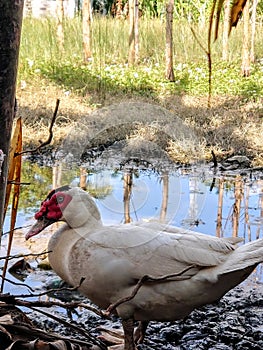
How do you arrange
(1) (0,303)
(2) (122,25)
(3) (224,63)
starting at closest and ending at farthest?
(1) (0,303), (3) (224,63), (2) (122,25)

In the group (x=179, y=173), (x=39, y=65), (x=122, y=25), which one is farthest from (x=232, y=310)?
(x=122, y=25)

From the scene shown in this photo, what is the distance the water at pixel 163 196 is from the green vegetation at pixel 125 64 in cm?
338

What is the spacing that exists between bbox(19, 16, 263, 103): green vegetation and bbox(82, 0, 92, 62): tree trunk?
18cm

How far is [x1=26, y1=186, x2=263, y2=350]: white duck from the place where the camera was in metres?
2.24

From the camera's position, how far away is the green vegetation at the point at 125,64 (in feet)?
32.8

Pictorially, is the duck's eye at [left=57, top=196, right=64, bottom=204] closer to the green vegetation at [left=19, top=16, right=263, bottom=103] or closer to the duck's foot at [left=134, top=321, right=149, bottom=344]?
the duck's foot at [left=134, top=321, right=149, bottom=344]

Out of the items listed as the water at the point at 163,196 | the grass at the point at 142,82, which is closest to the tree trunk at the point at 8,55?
the water at the point at 163,196

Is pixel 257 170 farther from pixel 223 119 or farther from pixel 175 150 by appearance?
pixel 223 119

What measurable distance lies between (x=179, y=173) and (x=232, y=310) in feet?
9.90

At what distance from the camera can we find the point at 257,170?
20.3 ft

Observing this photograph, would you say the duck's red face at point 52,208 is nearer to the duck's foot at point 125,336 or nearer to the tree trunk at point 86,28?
the duck's foot at point 125,336

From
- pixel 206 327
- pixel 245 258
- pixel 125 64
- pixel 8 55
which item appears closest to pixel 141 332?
pixel 206 327

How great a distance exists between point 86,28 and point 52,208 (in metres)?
9.29

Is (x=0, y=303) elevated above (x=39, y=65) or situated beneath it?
situated beneath
